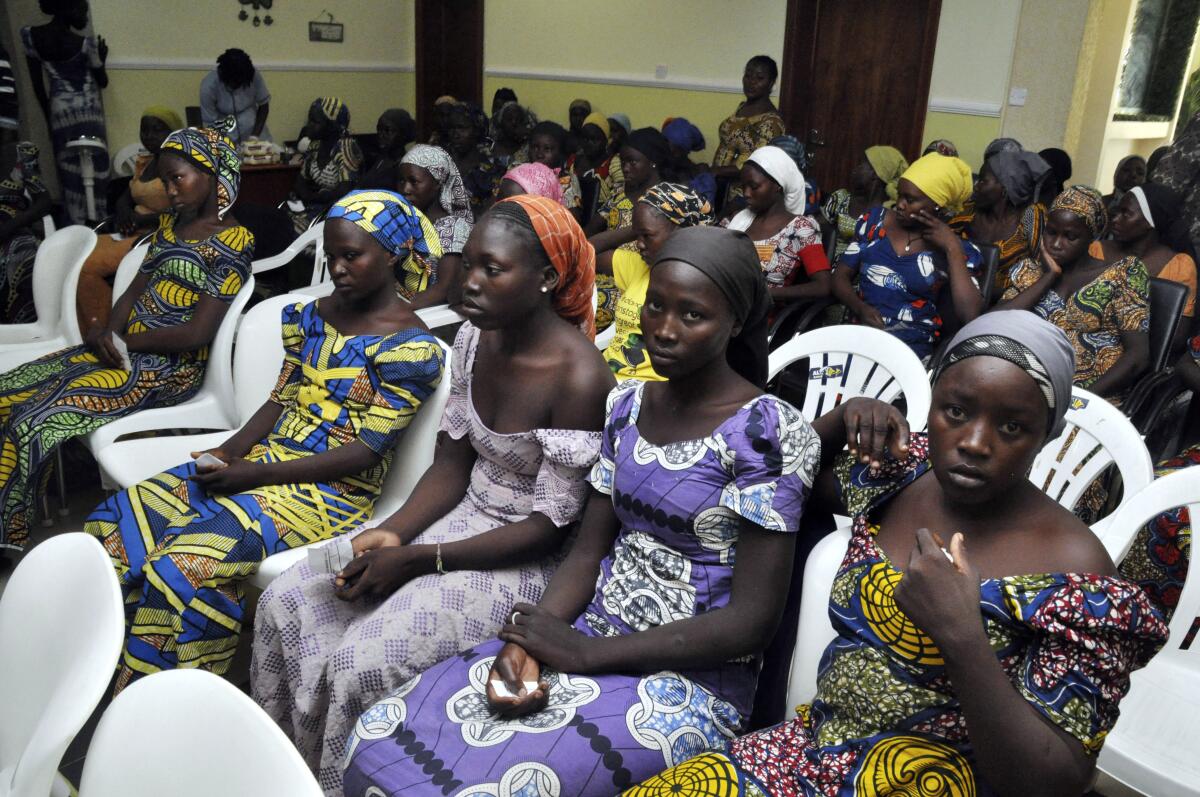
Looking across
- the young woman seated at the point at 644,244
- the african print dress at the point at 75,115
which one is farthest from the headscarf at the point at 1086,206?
the african print dress at the point at 75,115

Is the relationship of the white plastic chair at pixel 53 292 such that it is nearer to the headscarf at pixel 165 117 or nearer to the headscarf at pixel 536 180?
the headscarf at pixel 536 180

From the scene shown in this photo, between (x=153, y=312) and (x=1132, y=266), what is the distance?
10.5 ft

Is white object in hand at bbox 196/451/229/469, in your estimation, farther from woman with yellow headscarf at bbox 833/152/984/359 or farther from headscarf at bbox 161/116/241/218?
woman with yellow headscarf at bbox 833/152/984/359

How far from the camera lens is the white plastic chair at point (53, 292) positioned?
3.64 metres

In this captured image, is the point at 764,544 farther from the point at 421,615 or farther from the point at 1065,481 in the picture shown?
the point at 1065,481

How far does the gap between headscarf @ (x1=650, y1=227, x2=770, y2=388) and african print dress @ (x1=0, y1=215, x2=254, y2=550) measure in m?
1.96

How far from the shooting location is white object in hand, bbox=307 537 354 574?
2.00 meters

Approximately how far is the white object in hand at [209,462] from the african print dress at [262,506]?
2.7 inches

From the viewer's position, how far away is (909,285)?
3572 mm

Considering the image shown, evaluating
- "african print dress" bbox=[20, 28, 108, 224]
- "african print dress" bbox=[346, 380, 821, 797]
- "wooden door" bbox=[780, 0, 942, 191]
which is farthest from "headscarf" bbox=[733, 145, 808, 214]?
"african print dress" bbox=[20, 28, 108, 224]

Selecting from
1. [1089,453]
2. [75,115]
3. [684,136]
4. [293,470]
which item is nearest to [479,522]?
[293,470]

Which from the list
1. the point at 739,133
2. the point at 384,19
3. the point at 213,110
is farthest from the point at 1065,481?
the point at 384,19

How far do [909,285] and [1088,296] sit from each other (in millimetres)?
584

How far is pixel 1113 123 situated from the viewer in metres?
7.23
